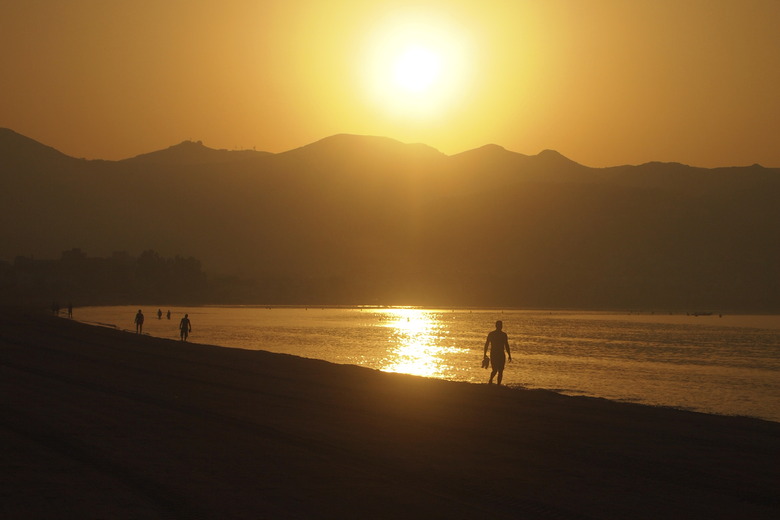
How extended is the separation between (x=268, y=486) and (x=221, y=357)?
28.9 meters

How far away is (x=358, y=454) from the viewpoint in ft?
50.4

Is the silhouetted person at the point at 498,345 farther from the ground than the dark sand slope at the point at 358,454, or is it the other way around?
the silhouetted person at the point at 498,345

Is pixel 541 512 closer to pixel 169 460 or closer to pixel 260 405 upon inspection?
pixel 169 460

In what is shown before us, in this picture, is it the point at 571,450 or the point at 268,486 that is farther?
the point at 571,450

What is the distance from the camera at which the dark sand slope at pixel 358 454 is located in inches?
458

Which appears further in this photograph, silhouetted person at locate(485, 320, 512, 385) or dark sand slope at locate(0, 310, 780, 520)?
silhouetted person at locate(485, 320, 512, 385)

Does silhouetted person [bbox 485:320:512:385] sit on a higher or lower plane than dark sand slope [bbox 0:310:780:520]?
higher

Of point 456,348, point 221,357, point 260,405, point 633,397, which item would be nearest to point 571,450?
point 260,405

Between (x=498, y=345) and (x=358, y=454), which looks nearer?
(x=358, y=454)

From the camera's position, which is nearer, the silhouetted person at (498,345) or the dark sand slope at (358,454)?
the dark sand slope at (358,454)

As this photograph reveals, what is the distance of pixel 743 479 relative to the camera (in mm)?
14156

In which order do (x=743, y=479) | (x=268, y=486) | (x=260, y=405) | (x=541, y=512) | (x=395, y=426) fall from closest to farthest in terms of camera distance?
(x=541, y=512) → (x=268, y=486) → (x=743, y=479) → (x=395, y=426) → (x=260, y=405)

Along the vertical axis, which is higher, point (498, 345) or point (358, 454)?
point (498, 345)

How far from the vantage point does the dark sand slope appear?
38.1 ft
